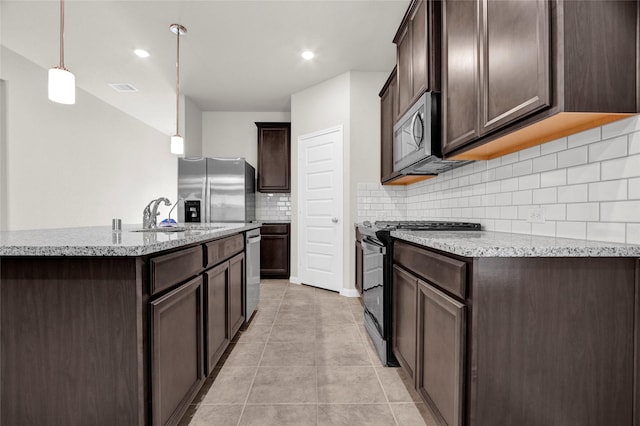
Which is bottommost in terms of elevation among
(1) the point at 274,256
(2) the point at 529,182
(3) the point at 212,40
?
(1) the point at 274,256

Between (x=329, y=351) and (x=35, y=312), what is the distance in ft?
5.85

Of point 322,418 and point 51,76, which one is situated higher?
point 51,76

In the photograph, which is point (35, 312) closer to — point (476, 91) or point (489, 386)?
point (489, 386)

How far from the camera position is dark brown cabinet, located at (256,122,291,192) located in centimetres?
521

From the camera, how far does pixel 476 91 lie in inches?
62.4

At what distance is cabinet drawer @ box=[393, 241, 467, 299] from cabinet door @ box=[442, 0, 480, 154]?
2.24ft

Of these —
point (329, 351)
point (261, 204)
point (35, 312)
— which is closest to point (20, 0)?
point (35, 312)

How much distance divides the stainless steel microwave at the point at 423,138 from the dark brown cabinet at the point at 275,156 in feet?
9.36

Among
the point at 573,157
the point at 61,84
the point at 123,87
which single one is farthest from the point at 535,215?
the point at 123,87

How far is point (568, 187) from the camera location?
141 centimetres

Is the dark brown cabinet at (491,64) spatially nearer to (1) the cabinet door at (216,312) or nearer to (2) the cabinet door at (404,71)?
(2) the cabinet door at (404,71)

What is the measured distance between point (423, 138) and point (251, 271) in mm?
1871

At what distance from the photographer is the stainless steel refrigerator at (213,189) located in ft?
15.2

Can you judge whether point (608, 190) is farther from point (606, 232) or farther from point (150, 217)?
point (150, 217)
